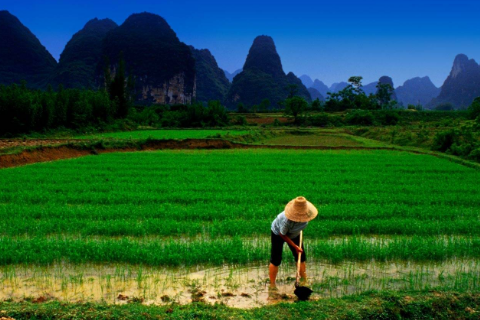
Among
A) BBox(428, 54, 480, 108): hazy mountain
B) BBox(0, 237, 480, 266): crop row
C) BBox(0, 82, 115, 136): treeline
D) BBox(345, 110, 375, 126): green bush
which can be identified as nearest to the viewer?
BBox(0, 237, 480, 266): crop row

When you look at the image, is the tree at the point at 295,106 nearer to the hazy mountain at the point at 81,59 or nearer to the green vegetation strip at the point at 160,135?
the green vegetation strip at the point at 160,135

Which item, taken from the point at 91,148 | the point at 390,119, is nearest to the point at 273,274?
the point at 91,148

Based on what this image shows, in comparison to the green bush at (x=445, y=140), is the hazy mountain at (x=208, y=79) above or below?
above

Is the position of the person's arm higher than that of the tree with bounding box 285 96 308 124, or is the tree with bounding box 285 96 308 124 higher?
the tree with bounding box 285 96 308 124

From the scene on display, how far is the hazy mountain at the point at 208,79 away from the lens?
4932 inches

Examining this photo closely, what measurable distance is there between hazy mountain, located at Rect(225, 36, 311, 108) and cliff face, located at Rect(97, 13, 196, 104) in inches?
508

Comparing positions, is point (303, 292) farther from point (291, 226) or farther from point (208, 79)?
point (208, 79)

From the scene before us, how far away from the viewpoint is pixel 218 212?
24.8 feet

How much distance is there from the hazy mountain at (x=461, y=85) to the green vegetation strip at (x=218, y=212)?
123902mm

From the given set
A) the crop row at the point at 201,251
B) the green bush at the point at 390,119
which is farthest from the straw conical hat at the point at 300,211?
the green bush at the point at 390,119

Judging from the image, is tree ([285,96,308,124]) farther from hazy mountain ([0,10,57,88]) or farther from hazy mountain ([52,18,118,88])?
hazy mountain ([0,10,57,88])

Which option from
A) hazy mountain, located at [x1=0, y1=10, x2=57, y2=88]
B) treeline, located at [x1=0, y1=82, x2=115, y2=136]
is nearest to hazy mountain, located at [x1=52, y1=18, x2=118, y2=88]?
hazy mountain, located at [x1=0, y1=10, x2=57, y2=88]

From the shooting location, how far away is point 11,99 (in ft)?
77.0

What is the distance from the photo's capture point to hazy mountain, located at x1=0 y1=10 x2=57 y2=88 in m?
89.1
